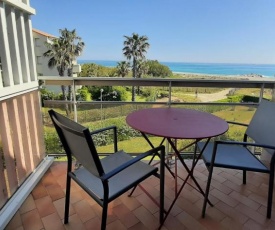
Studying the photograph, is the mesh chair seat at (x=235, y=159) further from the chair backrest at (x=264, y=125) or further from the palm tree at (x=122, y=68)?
the palm tree at (x=122, y=68)

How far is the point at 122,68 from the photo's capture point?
24906mm

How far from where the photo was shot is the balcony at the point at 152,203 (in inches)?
62.3

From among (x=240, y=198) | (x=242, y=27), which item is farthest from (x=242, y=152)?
(x=242, y=27)

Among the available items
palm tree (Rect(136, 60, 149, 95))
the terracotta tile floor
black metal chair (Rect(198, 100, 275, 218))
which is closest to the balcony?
the terracotta tile floor

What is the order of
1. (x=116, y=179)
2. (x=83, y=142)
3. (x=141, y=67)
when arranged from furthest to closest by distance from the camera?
1. (x=141, y=67)
2. (x=116, y=179)
3. (x=83, y=142)

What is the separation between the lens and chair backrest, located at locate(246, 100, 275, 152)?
69.0 inches

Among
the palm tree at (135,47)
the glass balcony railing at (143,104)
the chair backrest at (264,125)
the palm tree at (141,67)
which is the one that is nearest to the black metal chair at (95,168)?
the glass balcony railing at (143,104)

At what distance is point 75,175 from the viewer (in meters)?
1.42

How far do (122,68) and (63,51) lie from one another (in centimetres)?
727

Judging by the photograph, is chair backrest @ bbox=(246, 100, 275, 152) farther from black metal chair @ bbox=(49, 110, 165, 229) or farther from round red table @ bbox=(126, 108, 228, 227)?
black metal chair @ bbox=(49, 110, 165, 229)

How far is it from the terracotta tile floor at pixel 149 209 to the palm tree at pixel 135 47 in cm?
2373

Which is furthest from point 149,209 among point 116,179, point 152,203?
point 116,179

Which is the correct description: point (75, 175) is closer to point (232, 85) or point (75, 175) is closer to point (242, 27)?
point (232, 85)

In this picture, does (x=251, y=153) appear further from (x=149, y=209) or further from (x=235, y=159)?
(x=149, y=209)
